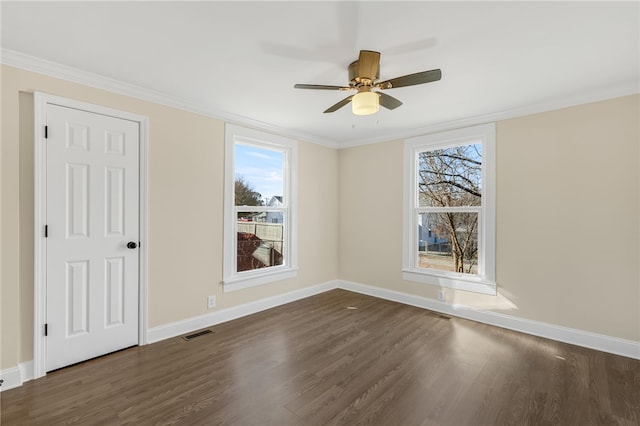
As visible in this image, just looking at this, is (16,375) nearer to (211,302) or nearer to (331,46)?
(211,302)

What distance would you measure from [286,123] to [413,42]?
217 centimetres

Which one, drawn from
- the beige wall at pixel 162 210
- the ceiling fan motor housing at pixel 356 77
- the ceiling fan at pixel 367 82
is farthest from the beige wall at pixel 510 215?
the ceiling fan motor housing at pixel 356 77

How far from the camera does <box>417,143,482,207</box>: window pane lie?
375 centimetres

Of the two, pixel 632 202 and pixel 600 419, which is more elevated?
pixel 632 202

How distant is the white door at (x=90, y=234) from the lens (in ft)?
7.95

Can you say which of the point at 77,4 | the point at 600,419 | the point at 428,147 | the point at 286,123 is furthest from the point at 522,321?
the point at 77,4

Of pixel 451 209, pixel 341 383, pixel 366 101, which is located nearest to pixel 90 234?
pixel 341 383

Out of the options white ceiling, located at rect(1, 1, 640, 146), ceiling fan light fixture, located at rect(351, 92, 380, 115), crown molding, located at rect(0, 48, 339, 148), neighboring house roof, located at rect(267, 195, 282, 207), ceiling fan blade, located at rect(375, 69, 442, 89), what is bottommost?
neighboring house roof, located at rect(267, 195, 282, 207)

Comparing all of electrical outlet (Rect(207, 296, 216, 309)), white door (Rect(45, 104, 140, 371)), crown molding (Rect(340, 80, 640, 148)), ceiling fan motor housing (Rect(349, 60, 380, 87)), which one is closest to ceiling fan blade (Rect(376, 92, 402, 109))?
ceiling fan motor housing (Rect(349, 60, 380, 87))

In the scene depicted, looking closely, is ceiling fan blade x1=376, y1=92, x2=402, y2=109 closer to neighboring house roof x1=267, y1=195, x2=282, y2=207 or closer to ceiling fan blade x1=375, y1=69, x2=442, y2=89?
ceiling fan blade x1=375, y1=69, x2=442, y2=89

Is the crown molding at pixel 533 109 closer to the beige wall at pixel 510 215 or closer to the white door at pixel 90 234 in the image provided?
the beige wall at pixel 510 215

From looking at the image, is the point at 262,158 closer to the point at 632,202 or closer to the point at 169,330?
the point at 169,330

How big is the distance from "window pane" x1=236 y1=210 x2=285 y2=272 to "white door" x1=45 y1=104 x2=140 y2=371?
1.23 metres

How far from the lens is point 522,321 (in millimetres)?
3285
